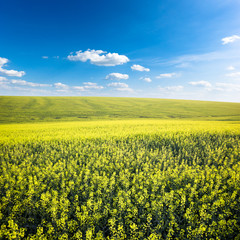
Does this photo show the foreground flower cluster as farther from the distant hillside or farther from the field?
the distant hillside

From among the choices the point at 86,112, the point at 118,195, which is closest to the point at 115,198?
the point at 118,195

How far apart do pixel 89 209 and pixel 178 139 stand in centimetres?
1185

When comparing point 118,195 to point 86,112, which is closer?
point 118,195

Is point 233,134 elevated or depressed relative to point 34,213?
elevated

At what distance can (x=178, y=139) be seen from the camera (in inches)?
588

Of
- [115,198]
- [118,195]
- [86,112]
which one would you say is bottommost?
[115,198]

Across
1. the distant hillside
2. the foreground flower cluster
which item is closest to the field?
the foreground flower cluster

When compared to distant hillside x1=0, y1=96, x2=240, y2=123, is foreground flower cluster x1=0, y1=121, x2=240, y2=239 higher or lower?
lower

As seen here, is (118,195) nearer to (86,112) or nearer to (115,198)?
(115,198)

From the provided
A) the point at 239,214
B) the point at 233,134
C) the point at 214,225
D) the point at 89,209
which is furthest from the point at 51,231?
the point at 233,134

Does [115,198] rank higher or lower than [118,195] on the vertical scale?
lower

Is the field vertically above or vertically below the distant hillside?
below

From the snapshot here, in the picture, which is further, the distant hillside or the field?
→ the distant hillside

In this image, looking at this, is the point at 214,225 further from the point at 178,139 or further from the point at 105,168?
the point at 178,139
